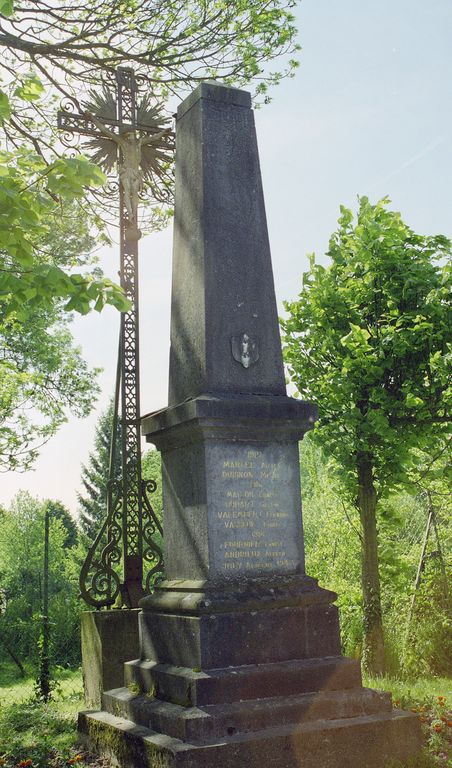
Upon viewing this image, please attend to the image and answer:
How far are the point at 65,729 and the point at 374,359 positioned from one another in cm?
577

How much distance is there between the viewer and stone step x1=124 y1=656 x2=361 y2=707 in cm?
581

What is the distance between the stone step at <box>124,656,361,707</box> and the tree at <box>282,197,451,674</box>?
452cm

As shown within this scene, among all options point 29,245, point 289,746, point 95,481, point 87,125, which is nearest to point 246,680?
point 289,746

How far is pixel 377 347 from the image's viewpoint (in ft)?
35.6

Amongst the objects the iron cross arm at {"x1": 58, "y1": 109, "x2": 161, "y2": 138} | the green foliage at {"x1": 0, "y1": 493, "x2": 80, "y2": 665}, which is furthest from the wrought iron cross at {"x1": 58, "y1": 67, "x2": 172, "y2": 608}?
the green foliage at {"x1": 0, "y1": 493, "x2": 80, "y2": 665}

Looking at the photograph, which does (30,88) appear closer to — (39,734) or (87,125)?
(87,125)

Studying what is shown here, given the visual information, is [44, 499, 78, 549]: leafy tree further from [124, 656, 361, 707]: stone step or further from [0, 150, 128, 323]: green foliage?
[124, 656, 361, 707]: stone step

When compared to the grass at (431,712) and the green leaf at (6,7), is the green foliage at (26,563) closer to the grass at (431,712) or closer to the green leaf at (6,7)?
the grass at (431,712)

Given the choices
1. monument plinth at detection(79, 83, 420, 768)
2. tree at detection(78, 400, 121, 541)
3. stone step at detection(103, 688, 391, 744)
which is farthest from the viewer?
tree at detection(78, 400, 121, 541)

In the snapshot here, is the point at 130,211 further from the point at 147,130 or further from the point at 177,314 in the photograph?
the point at 177,314

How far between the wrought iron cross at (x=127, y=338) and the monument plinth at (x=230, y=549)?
7.01 feet

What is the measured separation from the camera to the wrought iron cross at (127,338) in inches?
374

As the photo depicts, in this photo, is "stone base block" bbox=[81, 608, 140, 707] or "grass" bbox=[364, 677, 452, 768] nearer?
"grass" bbox=[364, 677, 452, 768]

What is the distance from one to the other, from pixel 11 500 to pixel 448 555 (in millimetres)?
25648
